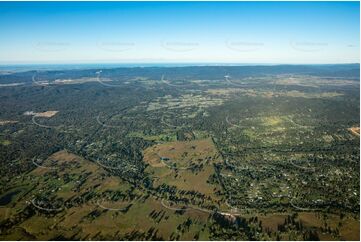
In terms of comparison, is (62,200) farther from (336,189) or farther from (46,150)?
(336,189)

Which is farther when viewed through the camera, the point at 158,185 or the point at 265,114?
the point at 265,114

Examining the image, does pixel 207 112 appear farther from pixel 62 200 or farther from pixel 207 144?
pixel 62 200

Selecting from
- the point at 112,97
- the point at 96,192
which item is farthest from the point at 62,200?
the point at 112,97

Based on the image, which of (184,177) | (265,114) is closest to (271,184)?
(184,177)

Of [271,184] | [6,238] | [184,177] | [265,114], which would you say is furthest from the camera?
[265,114]

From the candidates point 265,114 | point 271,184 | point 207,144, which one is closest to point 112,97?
point 265,114

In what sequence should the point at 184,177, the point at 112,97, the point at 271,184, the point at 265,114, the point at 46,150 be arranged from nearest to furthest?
the point at 271,184 < the point at 184,177 < the point at 46,150 < the point at 265,114 < the point at 112,97

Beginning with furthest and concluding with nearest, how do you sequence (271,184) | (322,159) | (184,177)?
(322,159) → (184,177) → (271,184)

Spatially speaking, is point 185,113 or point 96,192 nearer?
point 96,192

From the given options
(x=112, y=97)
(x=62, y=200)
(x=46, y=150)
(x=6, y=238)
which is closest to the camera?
(x=6, y=238)
